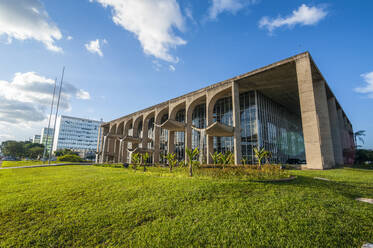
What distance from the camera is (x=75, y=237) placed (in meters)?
3.97

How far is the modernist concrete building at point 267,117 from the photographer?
56.3 ft

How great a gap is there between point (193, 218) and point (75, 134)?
124 metres

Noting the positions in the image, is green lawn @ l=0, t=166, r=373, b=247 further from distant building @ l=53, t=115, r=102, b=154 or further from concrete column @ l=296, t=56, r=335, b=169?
distant building @ l=53, t=115, r=102, b=154

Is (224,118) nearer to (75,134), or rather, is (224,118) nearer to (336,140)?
(336,140)

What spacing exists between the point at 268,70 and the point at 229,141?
10907 millimetres

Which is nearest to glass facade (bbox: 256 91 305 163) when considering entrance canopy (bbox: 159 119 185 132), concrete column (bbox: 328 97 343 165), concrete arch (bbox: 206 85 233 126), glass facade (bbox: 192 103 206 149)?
concrete arch (bbox: 206 85 233 126)

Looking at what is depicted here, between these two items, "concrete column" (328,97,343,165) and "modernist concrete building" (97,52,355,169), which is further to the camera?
"concrete column" (328,97,343,165)

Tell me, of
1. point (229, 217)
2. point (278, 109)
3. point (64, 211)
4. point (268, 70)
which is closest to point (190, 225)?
point (229, 217)

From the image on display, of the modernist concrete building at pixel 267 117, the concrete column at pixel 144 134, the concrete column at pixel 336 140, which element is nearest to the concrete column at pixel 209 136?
the modernist concrete building at pixel 267 117

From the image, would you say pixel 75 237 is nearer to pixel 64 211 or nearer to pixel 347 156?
pixel 64 211

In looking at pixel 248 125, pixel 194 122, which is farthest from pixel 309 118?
pixel 194 122

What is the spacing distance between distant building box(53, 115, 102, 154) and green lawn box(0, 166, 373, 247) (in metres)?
110

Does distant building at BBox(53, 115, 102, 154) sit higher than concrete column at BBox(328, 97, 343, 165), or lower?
higher

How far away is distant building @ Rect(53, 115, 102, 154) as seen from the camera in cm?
10164
